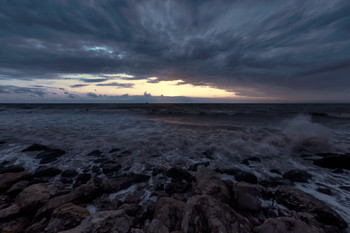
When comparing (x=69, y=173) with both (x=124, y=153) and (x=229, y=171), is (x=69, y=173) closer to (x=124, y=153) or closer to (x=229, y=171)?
(x=124, y=153)

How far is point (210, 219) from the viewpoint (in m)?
2.29

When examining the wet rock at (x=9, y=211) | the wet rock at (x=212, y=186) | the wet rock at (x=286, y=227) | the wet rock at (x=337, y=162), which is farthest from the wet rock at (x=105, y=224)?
the wet rock at (x=337, y=162)

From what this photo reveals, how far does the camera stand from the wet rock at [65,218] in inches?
98.0

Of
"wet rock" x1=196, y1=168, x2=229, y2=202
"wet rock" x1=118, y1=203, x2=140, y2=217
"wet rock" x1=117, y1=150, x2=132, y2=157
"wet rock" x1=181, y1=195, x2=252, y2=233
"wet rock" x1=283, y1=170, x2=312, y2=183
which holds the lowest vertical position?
"wet rock" x1=117, y1=150, x2=132, y2=157

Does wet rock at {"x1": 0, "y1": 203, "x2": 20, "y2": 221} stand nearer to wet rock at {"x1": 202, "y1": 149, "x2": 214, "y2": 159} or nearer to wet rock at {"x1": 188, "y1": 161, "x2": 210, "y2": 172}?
wet rock at {"x1": 188, "y1": 161, "x2": 210, "y2": 172}

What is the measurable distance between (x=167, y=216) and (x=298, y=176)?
15.5ft

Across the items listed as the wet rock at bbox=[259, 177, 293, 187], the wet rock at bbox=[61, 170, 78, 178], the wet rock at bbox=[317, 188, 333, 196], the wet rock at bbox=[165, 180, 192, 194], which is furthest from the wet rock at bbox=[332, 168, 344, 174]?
the wet rock at bbox=[61, 170, 78, 178]

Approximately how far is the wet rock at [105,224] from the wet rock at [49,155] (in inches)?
196

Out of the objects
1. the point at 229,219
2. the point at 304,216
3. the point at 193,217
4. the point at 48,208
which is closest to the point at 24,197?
the point at 48,208

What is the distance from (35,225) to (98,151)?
4317mm

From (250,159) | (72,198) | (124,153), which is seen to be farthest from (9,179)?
(250,159)

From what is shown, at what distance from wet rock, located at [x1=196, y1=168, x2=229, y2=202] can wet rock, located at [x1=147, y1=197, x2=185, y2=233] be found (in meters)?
0.89

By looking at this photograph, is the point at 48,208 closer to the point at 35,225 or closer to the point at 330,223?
the point at 35,225

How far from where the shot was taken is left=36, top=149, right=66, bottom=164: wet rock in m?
5.72
